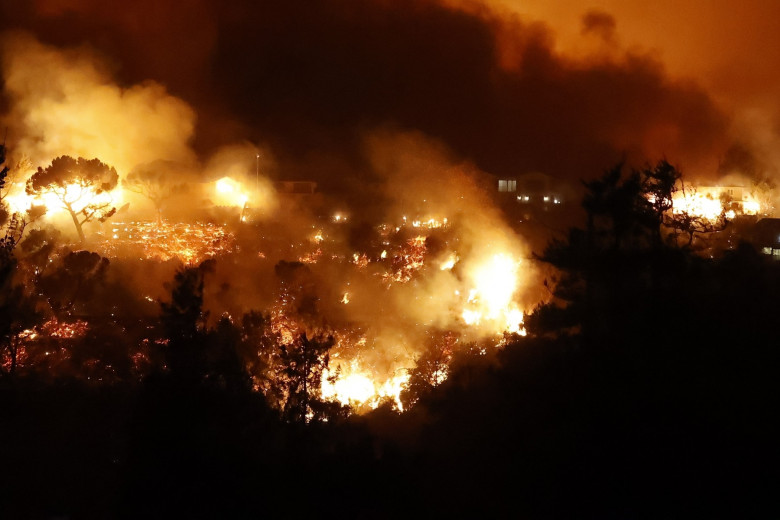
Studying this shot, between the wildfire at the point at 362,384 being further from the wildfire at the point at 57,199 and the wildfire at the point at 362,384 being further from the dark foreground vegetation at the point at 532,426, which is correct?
the wildfire at the point at 57,199

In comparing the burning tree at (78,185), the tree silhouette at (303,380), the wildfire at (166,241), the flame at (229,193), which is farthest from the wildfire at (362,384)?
the flame at (229,193)

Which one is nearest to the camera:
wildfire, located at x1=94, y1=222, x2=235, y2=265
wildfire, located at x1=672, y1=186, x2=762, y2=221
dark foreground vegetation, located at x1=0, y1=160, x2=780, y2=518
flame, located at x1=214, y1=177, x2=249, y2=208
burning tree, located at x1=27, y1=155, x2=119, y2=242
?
dark foreground vegetation, located at x1=0, y1=160, x2=780, y2=518

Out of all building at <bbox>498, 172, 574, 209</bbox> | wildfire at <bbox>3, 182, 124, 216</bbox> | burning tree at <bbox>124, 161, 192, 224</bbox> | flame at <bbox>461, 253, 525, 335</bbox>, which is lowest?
flame at <bbox>461, 253, 525, 335</bbox>

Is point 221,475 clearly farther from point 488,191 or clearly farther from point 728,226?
point 488,191

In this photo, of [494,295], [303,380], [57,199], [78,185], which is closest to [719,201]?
[494,295]

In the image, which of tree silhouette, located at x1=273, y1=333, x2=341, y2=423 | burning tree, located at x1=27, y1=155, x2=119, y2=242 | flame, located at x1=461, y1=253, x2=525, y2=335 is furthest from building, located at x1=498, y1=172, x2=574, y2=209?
tree silhouette, located at x1=273, y1=333, x2=341, y2=423

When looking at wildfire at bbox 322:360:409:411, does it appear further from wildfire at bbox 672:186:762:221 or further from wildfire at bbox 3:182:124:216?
wildfire at bbox 672:186:762:221
